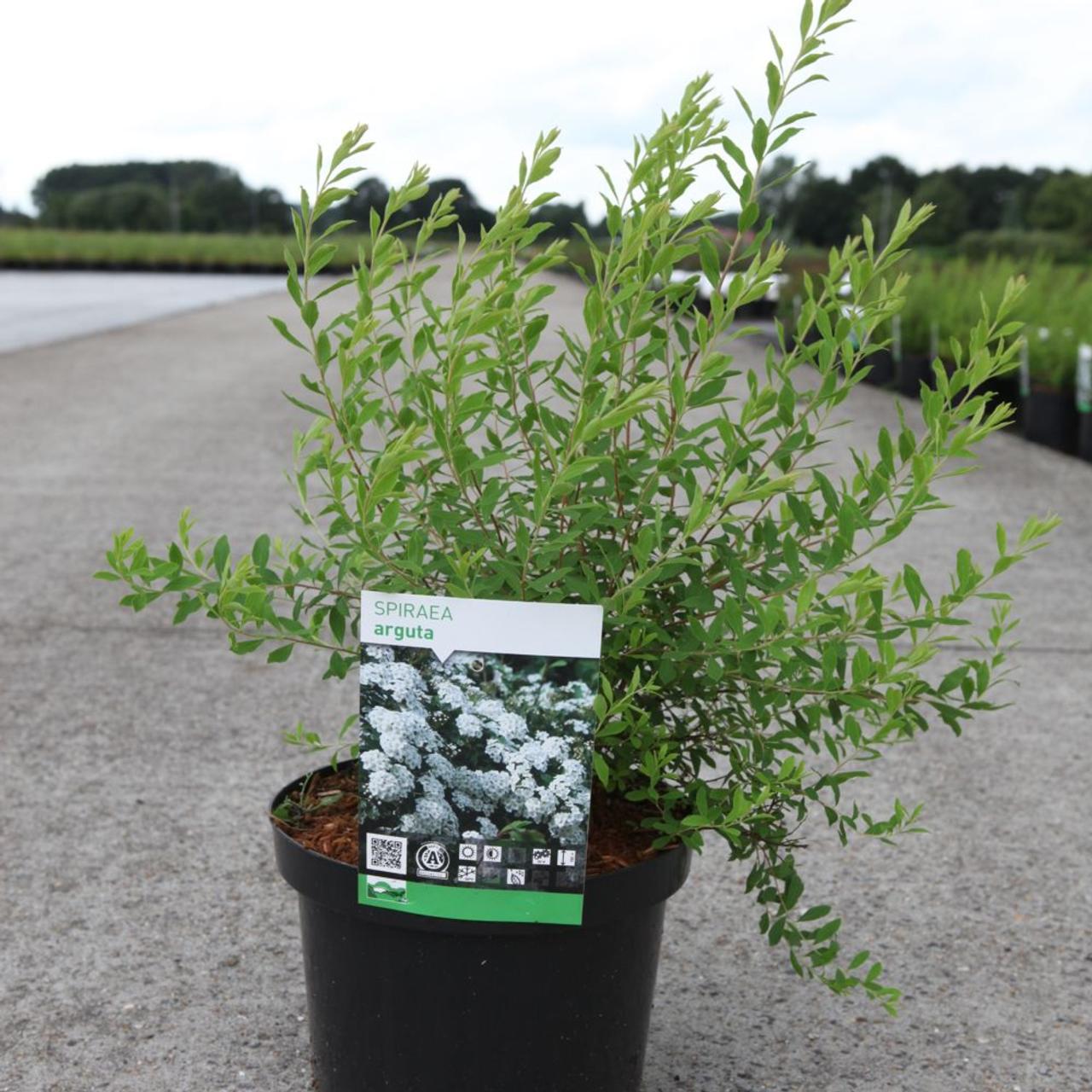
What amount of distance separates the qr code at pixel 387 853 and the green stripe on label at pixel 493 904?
3 centimetres

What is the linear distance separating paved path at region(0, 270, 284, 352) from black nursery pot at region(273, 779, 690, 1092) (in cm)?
1278

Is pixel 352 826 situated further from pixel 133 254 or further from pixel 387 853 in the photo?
pixel 133 254

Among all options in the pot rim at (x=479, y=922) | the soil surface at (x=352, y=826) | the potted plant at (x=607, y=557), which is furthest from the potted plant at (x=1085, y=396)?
the pot rim at (x=479, y=922)

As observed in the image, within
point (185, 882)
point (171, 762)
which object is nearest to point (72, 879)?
point (185, 882)

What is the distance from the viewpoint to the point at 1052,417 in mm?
9047

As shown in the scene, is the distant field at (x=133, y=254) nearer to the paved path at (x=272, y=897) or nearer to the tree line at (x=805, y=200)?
the tree line at (x=805, y=200)

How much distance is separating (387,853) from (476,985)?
250 mm

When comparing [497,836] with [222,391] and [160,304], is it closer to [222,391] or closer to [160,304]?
[222,391]

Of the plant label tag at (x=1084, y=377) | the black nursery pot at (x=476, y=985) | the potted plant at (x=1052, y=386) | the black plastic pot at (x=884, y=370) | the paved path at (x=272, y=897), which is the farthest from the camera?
the black plastic pot at (x=884, y=370)

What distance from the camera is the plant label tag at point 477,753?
1667 millimetres

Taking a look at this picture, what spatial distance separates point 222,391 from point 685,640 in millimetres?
9597

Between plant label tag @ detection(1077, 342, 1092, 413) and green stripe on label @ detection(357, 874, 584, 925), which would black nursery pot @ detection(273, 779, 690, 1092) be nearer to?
green stripe on label @ detection(357, 874, 584, 925)

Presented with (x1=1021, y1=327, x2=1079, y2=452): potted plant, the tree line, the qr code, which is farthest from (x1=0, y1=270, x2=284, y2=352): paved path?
the tree line

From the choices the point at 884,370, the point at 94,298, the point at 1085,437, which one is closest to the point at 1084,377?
Result: the point at 1085,437
